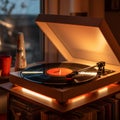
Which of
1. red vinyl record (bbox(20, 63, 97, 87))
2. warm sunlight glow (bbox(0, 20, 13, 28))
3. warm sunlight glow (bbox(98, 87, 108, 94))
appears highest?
warm sunlight glow (bbox(0, 20, 13, 28))

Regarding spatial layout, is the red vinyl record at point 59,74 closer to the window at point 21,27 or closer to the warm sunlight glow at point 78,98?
the warm sunlight glow at point 78,98

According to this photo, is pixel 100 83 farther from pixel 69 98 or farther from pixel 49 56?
pixel 49 56

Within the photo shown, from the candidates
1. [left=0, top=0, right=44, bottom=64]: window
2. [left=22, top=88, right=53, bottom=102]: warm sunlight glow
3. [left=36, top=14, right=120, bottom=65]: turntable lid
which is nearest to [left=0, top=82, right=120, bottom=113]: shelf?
[left=22, top=88, right=53, bottom=102]: warm sunlight glow

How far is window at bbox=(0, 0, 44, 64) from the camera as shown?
1.86 m

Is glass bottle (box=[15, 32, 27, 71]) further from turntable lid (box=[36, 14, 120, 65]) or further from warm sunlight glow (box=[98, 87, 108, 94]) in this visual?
warm sunlight glow (box=[98, 87, 108, 94])

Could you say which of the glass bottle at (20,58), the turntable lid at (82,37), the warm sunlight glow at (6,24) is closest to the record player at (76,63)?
the turntable lid at (82,37)

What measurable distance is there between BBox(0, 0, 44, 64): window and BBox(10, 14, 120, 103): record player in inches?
20.5

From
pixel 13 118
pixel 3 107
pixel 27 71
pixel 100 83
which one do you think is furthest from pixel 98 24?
pixel 3 107

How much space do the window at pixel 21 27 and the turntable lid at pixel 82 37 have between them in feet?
1.67

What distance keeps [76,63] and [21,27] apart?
0.67m

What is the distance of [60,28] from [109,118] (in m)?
0.53

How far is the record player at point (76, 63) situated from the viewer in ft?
3.75

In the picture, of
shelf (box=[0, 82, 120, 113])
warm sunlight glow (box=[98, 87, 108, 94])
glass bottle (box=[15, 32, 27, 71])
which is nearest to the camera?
shelf (box=[0, 82, 120, 113])

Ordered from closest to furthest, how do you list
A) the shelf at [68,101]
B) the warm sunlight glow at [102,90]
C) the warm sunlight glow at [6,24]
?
the shelf at [68,101] < the warm sunlight glow at [102,90] < the warm sunlight glow at [6,24]
